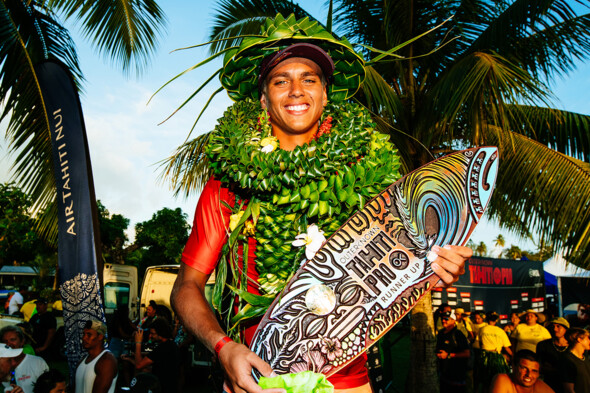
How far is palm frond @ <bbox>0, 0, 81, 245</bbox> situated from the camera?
5430 mm

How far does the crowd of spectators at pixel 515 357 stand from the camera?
17.4 feet

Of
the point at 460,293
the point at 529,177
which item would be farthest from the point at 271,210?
the point at 460,293

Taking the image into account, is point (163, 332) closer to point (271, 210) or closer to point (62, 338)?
point (271, 210)

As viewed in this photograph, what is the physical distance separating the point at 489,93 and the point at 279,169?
391 cm

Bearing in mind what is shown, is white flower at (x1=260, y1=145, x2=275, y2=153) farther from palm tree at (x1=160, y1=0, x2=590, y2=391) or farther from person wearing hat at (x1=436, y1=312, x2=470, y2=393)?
person wearing hat at (x1=436, y1=312, x2=470, y2=393)

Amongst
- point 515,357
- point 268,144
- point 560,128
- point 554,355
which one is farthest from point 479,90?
point 554,355

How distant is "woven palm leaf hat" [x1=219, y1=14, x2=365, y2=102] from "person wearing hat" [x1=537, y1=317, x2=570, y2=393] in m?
6.00

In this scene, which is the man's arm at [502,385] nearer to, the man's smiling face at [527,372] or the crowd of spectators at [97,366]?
the man's smiling face at [527,372]

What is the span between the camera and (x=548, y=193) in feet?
18.2

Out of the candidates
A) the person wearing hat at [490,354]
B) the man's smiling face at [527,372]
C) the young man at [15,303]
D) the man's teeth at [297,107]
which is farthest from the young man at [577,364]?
the young man at [15,303]

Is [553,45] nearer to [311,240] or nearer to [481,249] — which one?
[311,240]

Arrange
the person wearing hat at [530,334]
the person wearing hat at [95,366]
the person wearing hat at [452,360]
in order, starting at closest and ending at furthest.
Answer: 1. the person wearing hat at [95,366]
2. the person wearing hat at [452,360]
3. the person wearing hat at [530,334]

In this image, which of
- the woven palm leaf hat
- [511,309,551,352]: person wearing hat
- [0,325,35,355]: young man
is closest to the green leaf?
the woven palm leaf hat

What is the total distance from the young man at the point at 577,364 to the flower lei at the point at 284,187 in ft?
19.0
